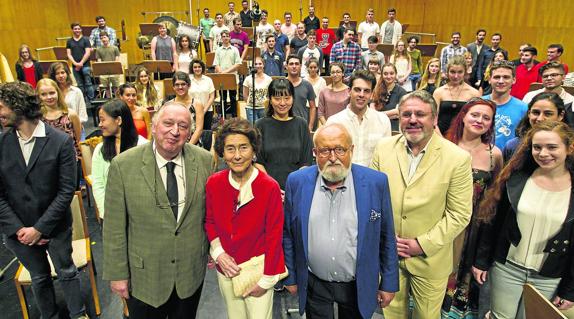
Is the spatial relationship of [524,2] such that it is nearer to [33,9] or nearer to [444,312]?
[444,312]

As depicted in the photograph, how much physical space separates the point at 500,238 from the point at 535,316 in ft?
1.73

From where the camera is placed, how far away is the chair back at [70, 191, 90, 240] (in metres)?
2.66

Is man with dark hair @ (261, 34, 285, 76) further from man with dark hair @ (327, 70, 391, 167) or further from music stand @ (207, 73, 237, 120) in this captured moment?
man with dark hair @ (327, 70, 391, 167)

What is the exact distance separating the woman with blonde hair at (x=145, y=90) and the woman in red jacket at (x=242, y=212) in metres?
3.72

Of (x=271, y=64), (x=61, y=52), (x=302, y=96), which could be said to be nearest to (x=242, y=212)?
(x=302, y=96)

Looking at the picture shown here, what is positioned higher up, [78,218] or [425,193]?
[425,193]

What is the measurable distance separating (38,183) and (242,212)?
4.29ft

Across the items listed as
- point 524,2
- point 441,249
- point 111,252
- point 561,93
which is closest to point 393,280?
point 441,249

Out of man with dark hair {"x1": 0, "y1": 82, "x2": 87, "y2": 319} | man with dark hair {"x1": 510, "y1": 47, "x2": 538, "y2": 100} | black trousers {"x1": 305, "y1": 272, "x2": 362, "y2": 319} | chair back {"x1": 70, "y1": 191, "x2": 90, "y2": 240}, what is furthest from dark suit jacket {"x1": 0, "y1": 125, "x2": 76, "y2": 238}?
man with dark hair {"x1": 510, "y1": 47, "x2": 538, "y2": 100}

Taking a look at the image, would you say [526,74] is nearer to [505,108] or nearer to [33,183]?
[505,108]

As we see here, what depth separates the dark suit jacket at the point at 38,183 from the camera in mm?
2219

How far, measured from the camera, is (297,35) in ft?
28.7

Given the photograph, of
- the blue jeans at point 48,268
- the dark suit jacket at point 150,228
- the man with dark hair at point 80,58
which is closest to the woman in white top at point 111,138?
the blue jeans at point 48,268

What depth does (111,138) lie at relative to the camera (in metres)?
2.63
